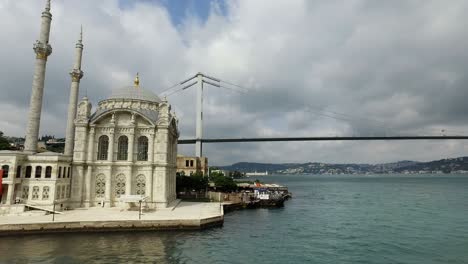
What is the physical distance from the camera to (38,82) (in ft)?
125

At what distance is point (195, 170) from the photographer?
3206 inches

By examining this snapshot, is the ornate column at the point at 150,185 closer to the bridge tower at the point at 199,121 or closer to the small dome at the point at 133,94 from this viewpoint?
the small dome at the point at 133,94

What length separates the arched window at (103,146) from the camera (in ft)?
124

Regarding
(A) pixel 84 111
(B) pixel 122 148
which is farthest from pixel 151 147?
(A) pixel 84 111

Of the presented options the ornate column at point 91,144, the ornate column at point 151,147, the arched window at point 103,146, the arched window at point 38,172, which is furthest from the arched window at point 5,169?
the ornate column at point 151,147

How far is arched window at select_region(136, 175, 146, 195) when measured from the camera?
37.0 metres

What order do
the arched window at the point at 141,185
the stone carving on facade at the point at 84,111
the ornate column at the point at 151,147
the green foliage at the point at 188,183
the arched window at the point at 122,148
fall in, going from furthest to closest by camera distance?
the green foliage at the point at 188,183
the arched window at the point at 122,148
the stone carving on facade at the point at 84,111
the ornate column at the point at 151,147
the arched window at the point at 141,185

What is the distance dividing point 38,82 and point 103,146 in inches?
398

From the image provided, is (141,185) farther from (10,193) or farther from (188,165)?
(188,165)

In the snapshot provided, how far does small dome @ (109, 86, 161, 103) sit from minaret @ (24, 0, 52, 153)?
25.2 feet

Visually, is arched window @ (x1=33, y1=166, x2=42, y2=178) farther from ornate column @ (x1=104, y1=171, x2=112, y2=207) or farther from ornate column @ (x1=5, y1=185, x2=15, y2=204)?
ornate column @ (x1=104, y1=171, x2=112, y2=207)

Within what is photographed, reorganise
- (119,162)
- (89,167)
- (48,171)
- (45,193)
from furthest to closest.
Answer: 1. (119,162)
2. (89,167)
3. (48,171)
4. (45,193)

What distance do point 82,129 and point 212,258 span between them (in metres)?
22.4

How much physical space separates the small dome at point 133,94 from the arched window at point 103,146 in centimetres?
592
